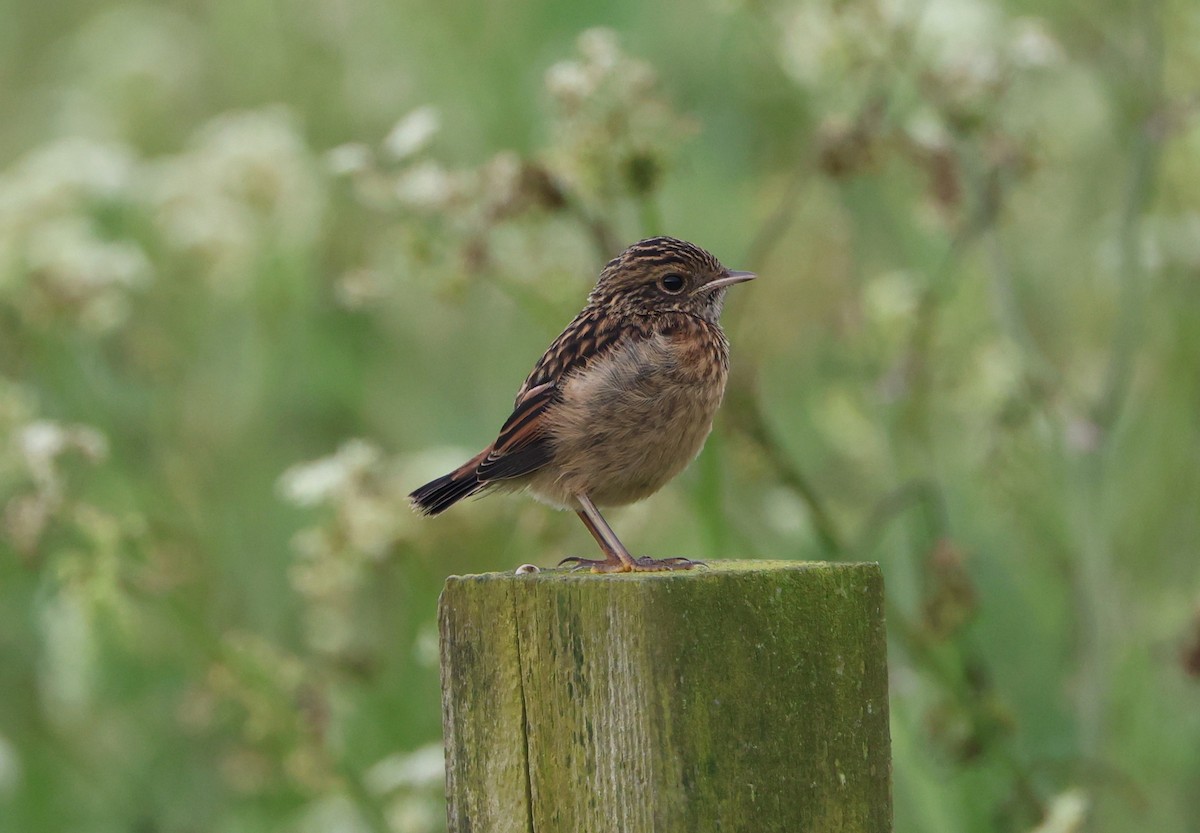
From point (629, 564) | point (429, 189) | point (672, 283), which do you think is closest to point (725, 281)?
point (672, 283)

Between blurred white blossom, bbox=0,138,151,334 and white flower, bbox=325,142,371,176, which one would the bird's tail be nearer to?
white flower, bbox=325,142,371,176

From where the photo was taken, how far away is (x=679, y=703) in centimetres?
207

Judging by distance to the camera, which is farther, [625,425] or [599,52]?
[599,52]

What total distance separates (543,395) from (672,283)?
553 millimetres

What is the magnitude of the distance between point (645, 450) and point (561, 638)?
1.15 metres

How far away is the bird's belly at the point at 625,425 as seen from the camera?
325 cm

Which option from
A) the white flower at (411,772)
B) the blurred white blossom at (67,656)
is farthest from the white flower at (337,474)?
the white flower at (411,772)

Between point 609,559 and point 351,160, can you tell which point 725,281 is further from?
point 351,160

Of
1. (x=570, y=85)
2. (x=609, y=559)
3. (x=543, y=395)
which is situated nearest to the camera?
(x=609, y=559)

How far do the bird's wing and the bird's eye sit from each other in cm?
23

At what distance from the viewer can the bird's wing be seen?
10.6ft

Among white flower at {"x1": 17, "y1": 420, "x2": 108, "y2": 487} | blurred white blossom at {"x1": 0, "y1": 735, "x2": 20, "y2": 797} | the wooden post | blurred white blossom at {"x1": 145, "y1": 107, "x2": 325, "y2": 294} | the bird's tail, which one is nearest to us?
the wooden post

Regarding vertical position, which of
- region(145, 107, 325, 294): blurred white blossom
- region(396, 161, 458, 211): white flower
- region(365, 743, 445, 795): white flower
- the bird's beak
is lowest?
region(365, 743, 445, 795): white flower

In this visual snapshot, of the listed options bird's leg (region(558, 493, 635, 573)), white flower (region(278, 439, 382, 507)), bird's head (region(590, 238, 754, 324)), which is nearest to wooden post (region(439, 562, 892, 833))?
bird's leg (region(558, 493, 635, 573))
